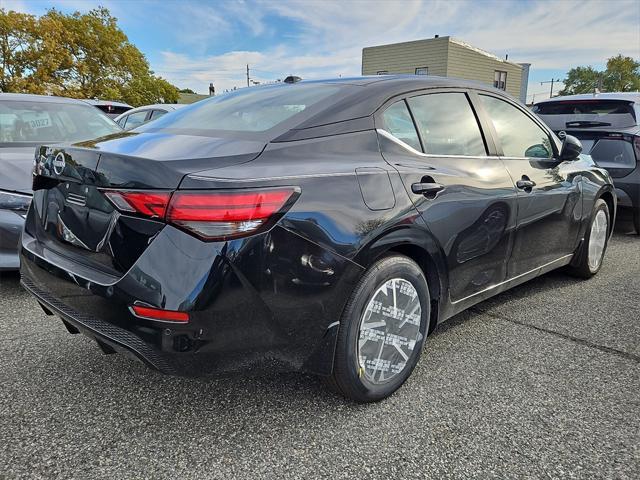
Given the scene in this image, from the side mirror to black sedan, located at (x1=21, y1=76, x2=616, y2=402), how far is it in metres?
0.88

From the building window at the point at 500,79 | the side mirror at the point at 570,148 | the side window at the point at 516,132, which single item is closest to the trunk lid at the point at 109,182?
the side window at the point at 516,132

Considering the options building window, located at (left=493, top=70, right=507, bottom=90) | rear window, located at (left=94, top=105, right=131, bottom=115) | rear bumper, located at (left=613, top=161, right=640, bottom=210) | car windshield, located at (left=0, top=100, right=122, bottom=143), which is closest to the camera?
car windshield, located at (left=0, top=100, right=122, bottom=143)

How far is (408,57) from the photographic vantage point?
77.5ft

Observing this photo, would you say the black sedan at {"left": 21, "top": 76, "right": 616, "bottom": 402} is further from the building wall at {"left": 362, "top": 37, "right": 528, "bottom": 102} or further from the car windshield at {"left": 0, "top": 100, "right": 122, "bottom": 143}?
the building wall at {"left": 362, "top": 37, "right": 528, "bottom": 102}

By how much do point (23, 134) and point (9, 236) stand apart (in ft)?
4.59

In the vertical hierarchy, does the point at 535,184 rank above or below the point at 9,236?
above

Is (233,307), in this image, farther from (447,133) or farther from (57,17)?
(57,17)

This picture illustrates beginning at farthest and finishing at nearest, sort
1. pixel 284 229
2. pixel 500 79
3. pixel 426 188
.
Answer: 1. pixel 500 79
2. pixel 426 188
3. pixel 284 229

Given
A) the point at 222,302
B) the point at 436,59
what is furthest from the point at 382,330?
Answer: the point at 436,59

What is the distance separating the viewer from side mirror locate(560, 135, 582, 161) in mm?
3533

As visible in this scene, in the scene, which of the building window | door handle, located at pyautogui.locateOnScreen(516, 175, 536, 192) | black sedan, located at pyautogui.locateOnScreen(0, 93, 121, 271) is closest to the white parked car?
black sedan, located at pyautogui.locateOnScreen(0, 93, 121, 271)

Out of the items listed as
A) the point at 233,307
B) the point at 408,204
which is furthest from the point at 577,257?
the point at 233,307

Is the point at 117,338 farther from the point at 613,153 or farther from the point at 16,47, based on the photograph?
the point at 16,47

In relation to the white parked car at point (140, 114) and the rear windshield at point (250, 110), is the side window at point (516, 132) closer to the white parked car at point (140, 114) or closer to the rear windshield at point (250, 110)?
the rear windshield at point (250, 110)
